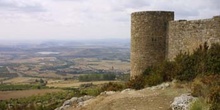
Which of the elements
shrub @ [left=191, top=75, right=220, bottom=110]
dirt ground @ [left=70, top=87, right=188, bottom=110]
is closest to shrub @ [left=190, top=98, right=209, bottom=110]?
shrub @ [left=191, top=75, right=220, bottom=110]

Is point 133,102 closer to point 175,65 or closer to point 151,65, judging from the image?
point 175,65

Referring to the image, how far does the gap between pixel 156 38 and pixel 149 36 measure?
13.2 inches

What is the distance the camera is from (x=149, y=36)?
15414mm

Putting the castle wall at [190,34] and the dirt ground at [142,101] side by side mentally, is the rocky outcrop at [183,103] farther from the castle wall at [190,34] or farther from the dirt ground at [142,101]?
the castle wall at [190,34]

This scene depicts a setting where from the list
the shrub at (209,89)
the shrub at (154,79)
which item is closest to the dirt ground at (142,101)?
the shrub at (209,89)

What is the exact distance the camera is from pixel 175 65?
13008mm

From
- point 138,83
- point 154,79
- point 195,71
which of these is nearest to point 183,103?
point 195,71

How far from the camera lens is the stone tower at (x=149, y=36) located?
50.1ft

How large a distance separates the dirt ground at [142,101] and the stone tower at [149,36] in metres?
3.70

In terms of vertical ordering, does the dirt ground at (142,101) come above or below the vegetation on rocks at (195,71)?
below

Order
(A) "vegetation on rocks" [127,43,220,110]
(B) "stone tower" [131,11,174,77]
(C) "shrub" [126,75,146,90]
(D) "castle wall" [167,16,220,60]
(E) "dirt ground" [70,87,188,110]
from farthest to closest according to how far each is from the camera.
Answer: (B) "stone tower" [131,11,174,77], (C) "shrub" [126,75,146,90], (D) "castle wall" [167,16,220,60], (A) "vegetation on rocks" [127,43,220,110], (E) "dirt ground" [70,87,188,110]

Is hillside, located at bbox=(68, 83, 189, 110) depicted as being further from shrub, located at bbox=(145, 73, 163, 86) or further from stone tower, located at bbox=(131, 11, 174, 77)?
stone tower, located at bbox=(131, 11, 174, 77)

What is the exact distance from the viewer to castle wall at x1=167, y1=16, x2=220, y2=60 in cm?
1252

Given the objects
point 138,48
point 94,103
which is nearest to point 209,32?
point 138,48
